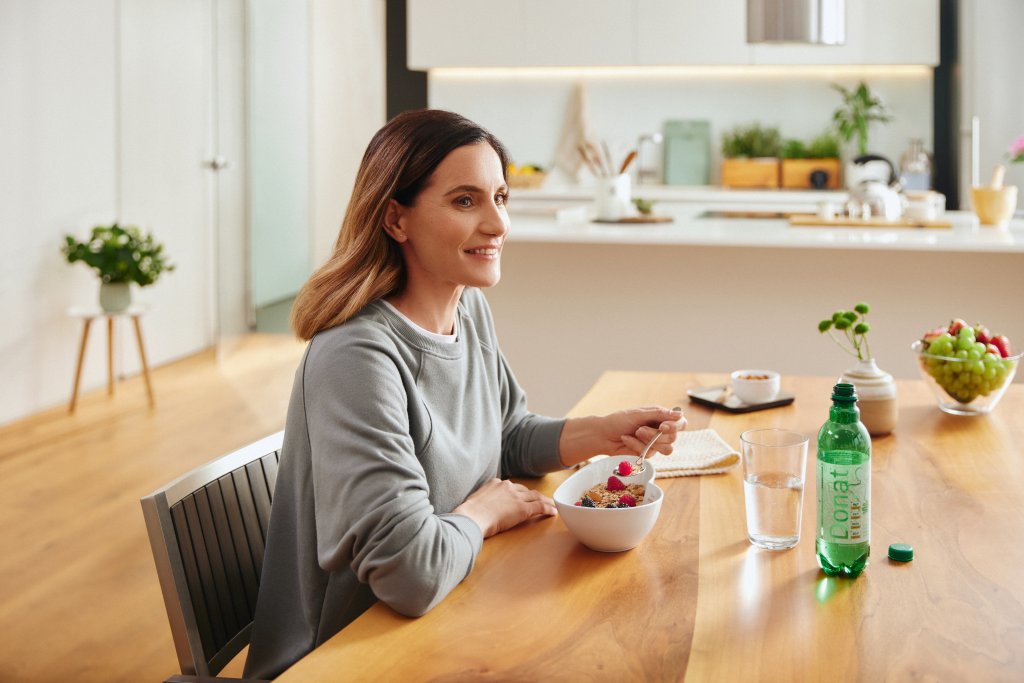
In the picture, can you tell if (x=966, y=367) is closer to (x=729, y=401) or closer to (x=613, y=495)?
(x=729, y=401)

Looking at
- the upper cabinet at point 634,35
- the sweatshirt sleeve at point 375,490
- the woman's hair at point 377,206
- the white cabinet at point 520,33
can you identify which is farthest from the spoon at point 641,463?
the white cabinet at point 520,33

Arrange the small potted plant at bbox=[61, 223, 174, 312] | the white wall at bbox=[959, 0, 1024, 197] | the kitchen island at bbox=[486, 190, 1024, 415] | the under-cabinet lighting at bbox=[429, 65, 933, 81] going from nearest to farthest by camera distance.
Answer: the kitchen island at bbox=[486, 190, 1024, 415] → the small potted plant at bbox=[61, 223, 174, 312] → the white wall at bbox=[959, 0, 1024, 197] → the under-cabinet lighting at bbox=[429, 65, 933, 81]

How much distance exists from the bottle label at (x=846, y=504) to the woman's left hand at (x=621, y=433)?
1.03 feet

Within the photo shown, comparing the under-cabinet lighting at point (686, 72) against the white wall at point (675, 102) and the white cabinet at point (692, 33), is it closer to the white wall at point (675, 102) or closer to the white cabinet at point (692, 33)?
the white wall at point (675, 102)

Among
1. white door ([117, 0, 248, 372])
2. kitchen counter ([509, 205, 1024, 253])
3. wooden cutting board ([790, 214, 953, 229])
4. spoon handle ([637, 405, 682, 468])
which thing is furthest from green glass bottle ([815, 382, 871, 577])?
white door ([117, 0, 248, 372])

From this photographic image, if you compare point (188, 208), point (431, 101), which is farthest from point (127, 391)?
point (431, 101)

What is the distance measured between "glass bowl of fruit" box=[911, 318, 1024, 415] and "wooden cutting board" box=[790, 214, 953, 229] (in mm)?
2005

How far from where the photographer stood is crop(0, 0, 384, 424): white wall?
485 centimetres

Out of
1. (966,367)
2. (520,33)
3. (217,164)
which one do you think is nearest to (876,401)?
(966,367)

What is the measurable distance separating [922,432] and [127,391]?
441 cm

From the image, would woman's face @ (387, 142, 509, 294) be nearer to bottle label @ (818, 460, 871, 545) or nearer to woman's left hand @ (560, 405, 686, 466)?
woman's left hand @ (560, 405, 686, 466)

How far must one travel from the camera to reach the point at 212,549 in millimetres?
1479

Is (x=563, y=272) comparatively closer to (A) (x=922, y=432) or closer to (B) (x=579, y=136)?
(A) (x=922, y=432)

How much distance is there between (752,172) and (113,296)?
3370 millimetres
